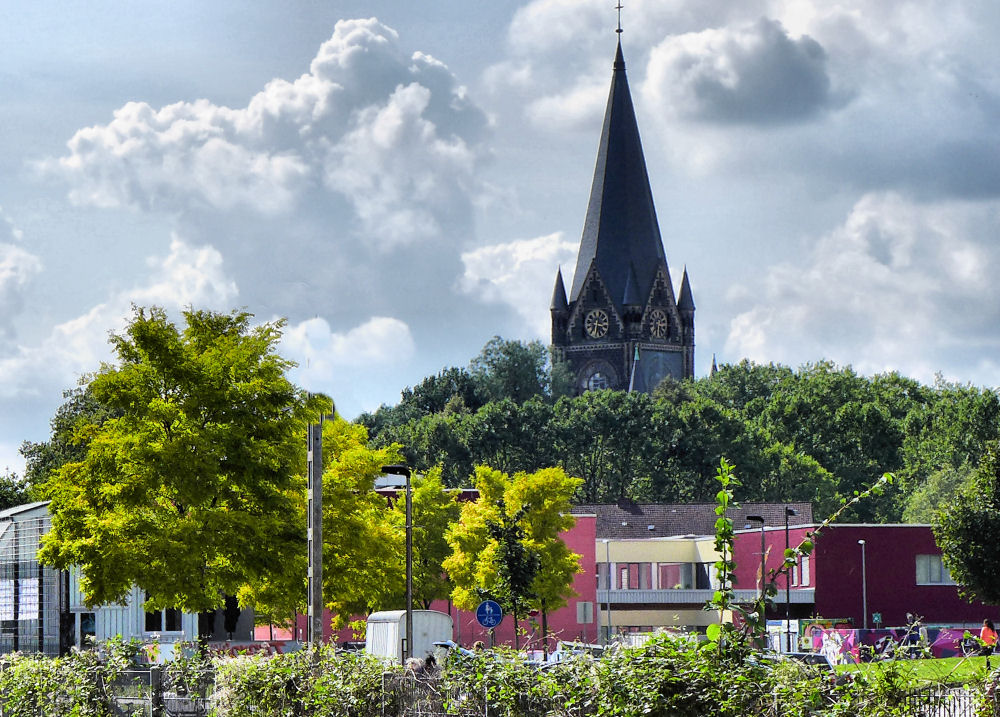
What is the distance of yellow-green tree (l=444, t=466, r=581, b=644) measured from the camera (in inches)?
2247

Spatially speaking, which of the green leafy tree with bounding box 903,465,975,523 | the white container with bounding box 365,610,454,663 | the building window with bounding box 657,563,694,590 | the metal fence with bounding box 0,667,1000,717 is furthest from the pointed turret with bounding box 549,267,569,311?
the metal fence with bounding box 0,667,1000,717

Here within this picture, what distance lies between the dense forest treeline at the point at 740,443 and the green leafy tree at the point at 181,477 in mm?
79242

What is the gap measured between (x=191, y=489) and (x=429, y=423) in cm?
9851

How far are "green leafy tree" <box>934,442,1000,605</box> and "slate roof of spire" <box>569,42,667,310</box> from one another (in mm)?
120479

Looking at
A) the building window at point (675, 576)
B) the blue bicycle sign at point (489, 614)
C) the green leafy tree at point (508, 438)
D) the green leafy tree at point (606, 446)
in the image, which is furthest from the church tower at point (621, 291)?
the blue bicycle sign at point (489, 614)

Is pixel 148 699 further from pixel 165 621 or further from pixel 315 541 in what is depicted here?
pixel 165 621

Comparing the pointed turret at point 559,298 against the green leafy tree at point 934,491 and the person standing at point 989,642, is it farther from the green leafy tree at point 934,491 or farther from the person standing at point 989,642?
the person standing at point 989,642

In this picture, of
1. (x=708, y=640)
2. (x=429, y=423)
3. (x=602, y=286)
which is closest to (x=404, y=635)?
(x=708, y=640)

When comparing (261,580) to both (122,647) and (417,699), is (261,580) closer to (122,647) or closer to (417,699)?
(122,647)

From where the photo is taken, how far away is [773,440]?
13188cm

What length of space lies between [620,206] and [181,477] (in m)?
149

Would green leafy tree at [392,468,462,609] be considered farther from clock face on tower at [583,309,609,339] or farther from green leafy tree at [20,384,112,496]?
clock face on tower at [583,309,609,339]

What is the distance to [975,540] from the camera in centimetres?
5641

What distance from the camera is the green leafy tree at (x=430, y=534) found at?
6084 centimetres
